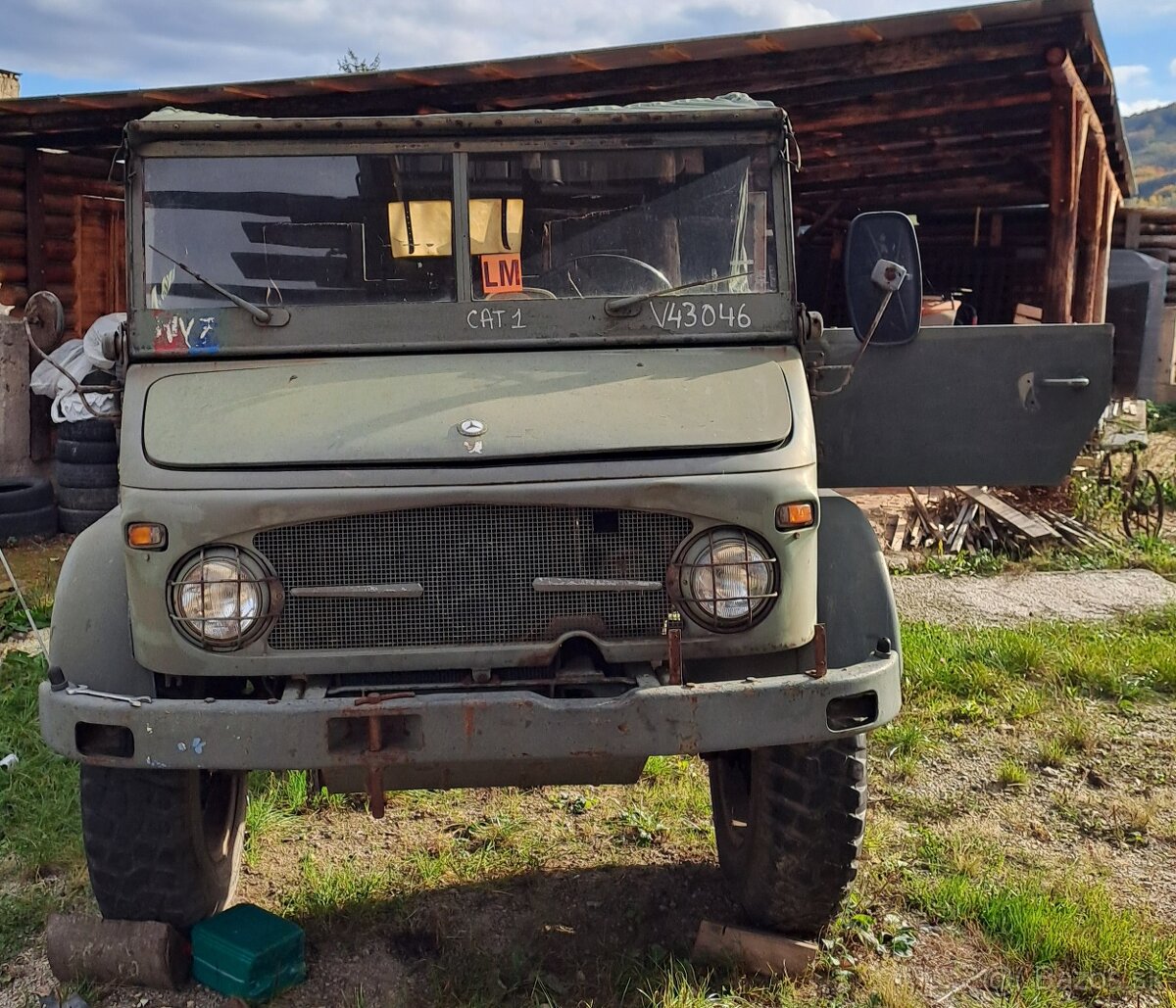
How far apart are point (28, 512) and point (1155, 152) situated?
105 m

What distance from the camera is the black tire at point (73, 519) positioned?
956 centimetres

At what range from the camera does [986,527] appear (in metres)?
9.23

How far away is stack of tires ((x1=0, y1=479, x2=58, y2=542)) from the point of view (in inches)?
369

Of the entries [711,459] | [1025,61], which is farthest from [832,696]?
[1025,61]

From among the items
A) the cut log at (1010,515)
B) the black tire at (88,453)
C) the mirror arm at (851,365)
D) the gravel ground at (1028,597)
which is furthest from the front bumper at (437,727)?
the black tire at (88,453)

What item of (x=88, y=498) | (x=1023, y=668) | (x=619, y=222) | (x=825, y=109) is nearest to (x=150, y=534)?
(x=619, y=222)

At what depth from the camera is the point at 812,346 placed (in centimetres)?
397

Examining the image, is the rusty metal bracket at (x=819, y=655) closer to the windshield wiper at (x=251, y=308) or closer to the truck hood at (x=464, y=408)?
the truck hood at (x=464, y=408)

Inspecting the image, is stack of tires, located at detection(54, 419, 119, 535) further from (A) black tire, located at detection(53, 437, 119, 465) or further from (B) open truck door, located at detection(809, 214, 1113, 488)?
(B) open truck door, located at detection(809, 214, 1113, 488)

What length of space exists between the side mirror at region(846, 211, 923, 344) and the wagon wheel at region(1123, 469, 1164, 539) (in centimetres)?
624

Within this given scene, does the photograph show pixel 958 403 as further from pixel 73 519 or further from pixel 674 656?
pixel 73 519

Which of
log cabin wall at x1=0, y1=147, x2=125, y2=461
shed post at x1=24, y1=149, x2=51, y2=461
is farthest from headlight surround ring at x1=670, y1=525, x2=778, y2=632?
shed post at x1=24, y1=149, x2=51, y2=461

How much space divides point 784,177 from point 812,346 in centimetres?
55

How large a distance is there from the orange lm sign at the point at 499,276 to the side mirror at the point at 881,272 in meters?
1.04
